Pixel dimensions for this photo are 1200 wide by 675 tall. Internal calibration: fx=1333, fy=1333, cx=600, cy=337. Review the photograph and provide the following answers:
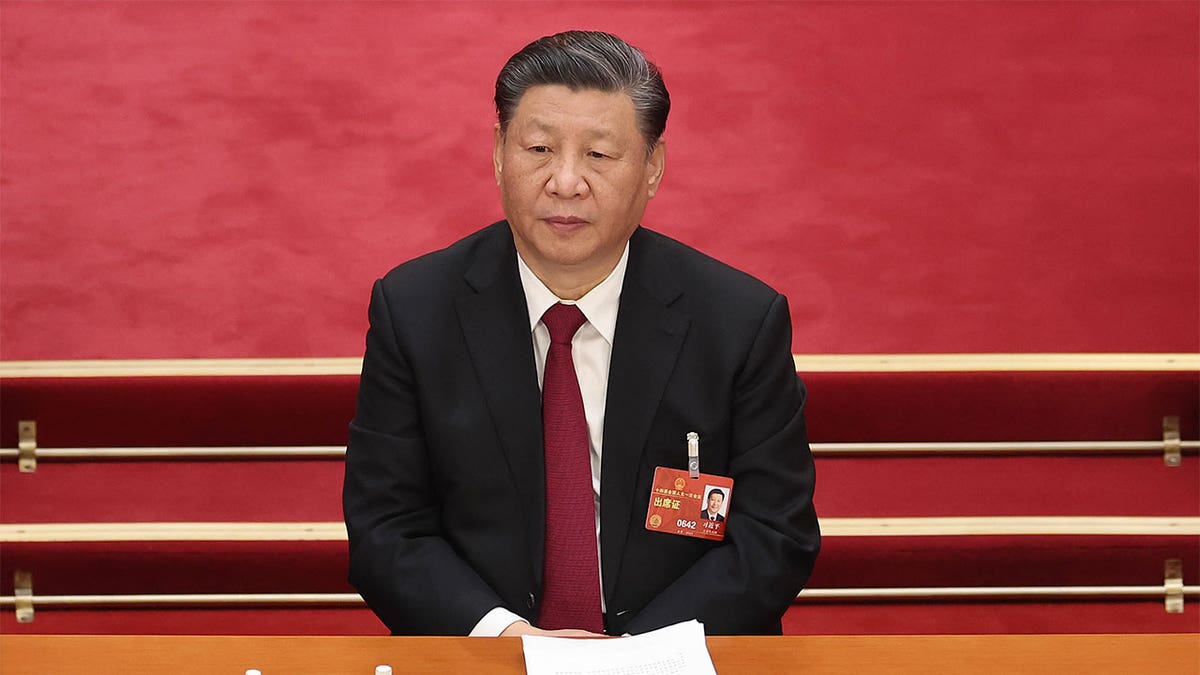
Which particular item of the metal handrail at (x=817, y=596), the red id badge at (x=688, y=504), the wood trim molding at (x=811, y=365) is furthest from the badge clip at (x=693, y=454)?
the metal handrail at (x=817, y=596)

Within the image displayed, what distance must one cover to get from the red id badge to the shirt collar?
0.19 m

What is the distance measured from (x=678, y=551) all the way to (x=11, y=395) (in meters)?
1.53

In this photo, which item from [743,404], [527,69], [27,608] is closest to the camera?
[527,69]

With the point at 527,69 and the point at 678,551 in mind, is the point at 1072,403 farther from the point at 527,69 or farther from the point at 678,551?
the point at 527,69

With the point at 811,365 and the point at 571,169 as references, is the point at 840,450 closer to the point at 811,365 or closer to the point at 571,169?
the point at 811,365

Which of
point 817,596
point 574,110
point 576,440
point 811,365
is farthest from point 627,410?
point 817,596

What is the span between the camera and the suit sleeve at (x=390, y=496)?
1.59 meters

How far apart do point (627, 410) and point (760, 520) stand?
21 centimetres

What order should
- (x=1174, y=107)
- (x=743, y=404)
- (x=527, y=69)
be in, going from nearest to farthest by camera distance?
(x=527, y=69), (x=743, y=404), (x=1174, y=107)

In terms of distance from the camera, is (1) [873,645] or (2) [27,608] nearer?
(1) [873,645]

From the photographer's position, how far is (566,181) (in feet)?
4.93

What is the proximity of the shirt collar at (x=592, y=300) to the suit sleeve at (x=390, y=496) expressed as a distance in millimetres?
170

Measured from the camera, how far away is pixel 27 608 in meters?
2.49

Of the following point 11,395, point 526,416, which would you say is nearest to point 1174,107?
point 526,416
